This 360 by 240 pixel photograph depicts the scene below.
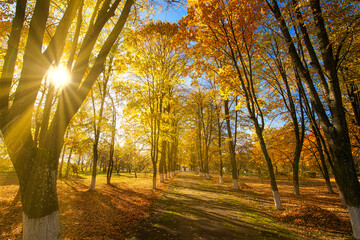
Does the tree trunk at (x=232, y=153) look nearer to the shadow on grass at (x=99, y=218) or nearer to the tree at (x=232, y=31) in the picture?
the tree at (x=232, y=31)

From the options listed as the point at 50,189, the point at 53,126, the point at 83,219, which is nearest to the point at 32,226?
the point at 50,189

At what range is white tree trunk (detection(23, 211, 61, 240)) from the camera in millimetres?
2793

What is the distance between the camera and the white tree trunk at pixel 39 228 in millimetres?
2793

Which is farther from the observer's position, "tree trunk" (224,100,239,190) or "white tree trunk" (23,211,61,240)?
"tree trunk" (224,100,239,190)

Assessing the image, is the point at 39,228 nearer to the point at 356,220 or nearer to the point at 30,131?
the point at 30,131

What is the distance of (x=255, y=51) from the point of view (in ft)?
29.6

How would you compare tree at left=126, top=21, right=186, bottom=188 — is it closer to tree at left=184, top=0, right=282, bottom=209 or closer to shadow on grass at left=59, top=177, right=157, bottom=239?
tree at left=184, top=0, right=282, bottom=209

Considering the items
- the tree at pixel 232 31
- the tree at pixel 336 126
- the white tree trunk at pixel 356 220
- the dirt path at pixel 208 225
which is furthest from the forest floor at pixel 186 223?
the tree at pixel 232 31

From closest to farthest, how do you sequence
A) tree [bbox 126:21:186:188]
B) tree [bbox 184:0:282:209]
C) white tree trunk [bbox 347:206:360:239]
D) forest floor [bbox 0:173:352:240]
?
white tree trunk [bbox 347:206:360:239] → forest floor [bbox 0:173:352:240] → tree [bbox 184:0:282:209] → tree [bbox 126:21:186:188]

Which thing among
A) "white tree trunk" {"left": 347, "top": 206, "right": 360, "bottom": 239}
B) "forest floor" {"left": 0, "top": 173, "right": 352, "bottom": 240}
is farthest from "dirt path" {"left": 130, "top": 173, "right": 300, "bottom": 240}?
"white tree trunk" {"left": 347, "top": 206, "right": 360, "bottom": 239}

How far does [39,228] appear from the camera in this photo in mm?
2807

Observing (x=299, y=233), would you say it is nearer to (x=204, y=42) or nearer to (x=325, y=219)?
(x=325, y=219)

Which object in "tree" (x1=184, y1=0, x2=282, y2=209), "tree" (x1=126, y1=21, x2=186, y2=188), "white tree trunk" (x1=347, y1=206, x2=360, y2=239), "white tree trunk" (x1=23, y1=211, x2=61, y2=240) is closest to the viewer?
"white tree trunk" (x1=23, y1=211, x2=61, y2=240)

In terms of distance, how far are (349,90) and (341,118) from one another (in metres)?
6.53
